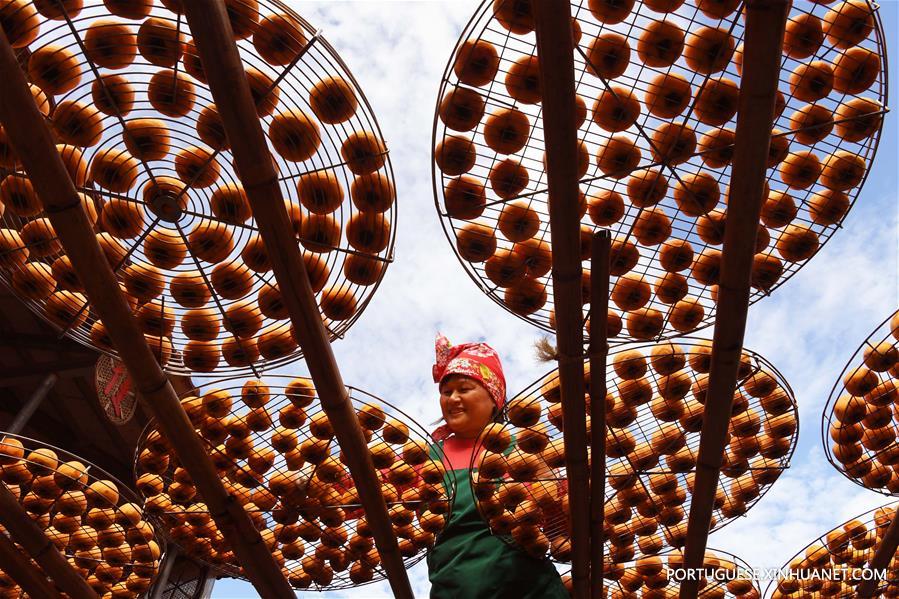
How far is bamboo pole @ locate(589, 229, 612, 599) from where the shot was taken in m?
2.37

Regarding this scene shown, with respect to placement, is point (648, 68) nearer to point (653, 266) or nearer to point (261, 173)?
point (653, 266)

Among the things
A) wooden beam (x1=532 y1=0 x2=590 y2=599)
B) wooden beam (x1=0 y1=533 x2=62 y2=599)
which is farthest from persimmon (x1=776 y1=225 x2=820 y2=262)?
wooden beam (x1=0 y1=533 x2=62 y2=599)

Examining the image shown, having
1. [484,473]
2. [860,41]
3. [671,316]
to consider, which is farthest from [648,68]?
[484,473]

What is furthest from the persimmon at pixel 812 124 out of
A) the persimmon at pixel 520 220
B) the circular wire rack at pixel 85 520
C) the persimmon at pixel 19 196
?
the circular wire rack at pixel 85 520

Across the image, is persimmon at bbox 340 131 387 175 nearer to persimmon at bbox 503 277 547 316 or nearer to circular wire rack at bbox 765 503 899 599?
persimmon at bbox 503 277 547 316

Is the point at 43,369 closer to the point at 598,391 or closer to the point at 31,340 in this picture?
the point at 31,340

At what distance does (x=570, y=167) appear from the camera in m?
2.18

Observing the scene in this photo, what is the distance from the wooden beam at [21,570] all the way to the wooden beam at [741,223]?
2.74 metres

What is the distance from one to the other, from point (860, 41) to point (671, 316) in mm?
1122

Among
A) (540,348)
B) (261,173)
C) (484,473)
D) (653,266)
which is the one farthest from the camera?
(540,348)

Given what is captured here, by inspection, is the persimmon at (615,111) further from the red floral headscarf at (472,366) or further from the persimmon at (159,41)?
the red floral headscarf at (472,366)

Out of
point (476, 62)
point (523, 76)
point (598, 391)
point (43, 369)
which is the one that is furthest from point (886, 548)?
point (43, 369)

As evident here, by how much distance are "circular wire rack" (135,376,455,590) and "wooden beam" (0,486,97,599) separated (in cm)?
38

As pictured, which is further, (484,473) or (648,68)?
(484,473)
